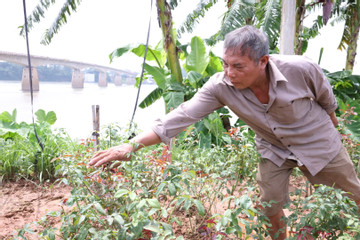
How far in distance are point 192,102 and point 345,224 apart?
38.5 inches

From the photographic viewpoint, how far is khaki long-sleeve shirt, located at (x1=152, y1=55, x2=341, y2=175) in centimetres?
173

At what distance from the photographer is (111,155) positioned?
1.50 metres

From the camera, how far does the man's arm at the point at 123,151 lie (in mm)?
1476

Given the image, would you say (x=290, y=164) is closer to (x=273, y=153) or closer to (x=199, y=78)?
(x=273, y=153)

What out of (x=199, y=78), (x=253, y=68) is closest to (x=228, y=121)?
(x=199, y=78)

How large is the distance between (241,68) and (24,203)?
233cm

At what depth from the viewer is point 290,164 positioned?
1.95 m

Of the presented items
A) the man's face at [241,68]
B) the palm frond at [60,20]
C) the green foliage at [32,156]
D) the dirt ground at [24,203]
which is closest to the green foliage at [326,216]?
the man's face at [241,68]

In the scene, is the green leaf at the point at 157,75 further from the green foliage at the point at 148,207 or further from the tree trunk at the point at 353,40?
the tree trunk at the point at 353,40

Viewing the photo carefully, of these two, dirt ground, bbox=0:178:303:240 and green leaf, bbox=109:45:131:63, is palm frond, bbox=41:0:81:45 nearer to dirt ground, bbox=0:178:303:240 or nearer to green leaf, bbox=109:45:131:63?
green leaf, bbox=109:45:131:63

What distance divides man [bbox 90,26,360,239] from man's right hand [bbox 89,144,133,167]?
32 millimetres

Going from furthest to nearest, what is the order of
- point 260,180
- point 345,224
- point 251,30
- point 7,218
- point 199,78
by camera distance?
point 199,78, point 7,218, point 260,180, point 251,30, point 345,224

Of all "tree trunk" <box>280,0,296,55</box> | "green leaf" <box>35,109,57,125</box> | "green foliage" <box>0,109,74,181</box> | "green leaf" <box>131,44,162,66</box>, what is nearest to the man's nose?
"green foliage" <box>0,109,74,181</box>

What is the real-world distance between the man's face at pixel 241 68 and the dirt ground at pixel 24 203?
163cm
